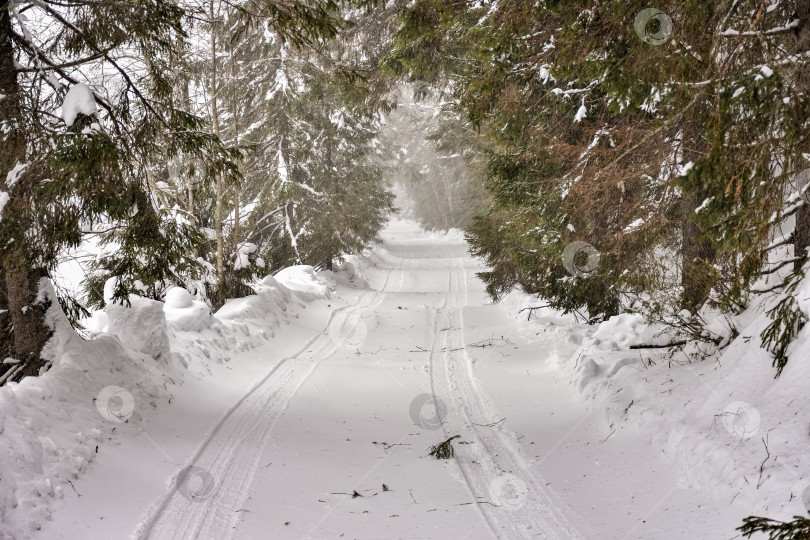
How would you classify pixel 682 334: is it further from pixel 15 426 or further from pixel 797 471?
pixel 15 426

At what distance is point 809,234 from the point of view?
5.58m

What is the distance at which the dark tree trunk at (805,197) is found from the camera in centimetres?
420

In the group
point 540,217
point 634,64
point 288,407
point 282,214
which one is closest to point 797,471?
point 634,64

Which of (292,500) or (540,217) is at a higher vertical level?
(540,217)

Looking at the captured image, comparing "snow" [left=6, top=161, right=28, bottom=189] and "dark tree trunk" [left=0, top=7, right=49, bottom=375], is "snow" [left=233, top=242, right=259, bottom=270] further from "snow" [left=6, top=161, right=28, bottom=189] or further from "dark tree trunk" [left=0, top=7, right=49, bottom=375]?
"snow" [left=6, top=161, right=28, bottom=189]

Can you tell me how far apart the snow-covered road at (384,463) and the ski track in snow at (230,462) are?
2cm

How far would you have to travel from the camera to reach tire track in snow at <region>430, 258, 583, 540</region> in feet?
16.3

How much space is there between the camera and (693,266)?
6656mm

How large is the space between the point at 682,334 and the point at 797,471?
3.31 meters
